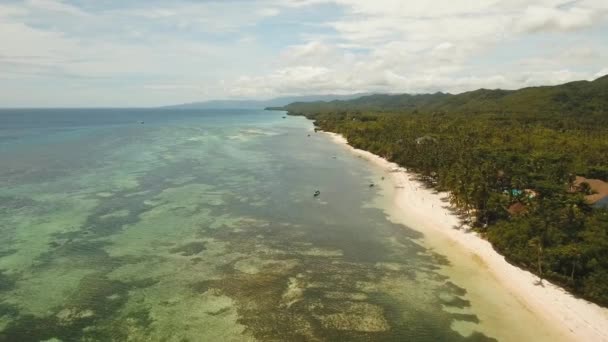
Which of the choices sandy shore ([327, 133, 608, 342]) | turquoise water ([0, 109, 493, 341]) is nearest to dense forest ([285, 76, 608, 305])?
sandy shore ([327, 133, 608, 342])

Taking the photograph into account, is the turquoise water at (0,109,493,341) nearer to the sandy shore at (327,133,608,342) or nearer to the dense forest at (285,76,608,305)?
the sandy shore at (327,133,608,342)

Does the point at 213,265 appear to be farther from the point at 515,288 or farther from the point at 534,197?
the point at 534,197

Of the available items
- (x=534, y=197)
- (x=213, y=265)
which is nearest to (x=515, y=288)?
(x=534, y=197)

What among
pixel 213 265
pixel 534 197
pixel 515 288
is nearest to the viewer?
pixel 515 288

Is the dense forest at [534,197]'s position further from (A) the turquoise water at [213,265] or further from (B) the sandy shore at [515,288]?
(A) the turquoise water at [213,265]

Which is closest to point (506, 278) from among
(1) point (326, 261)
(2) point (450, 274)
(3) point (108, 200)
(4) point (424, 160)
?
(2) point (450, 274)
